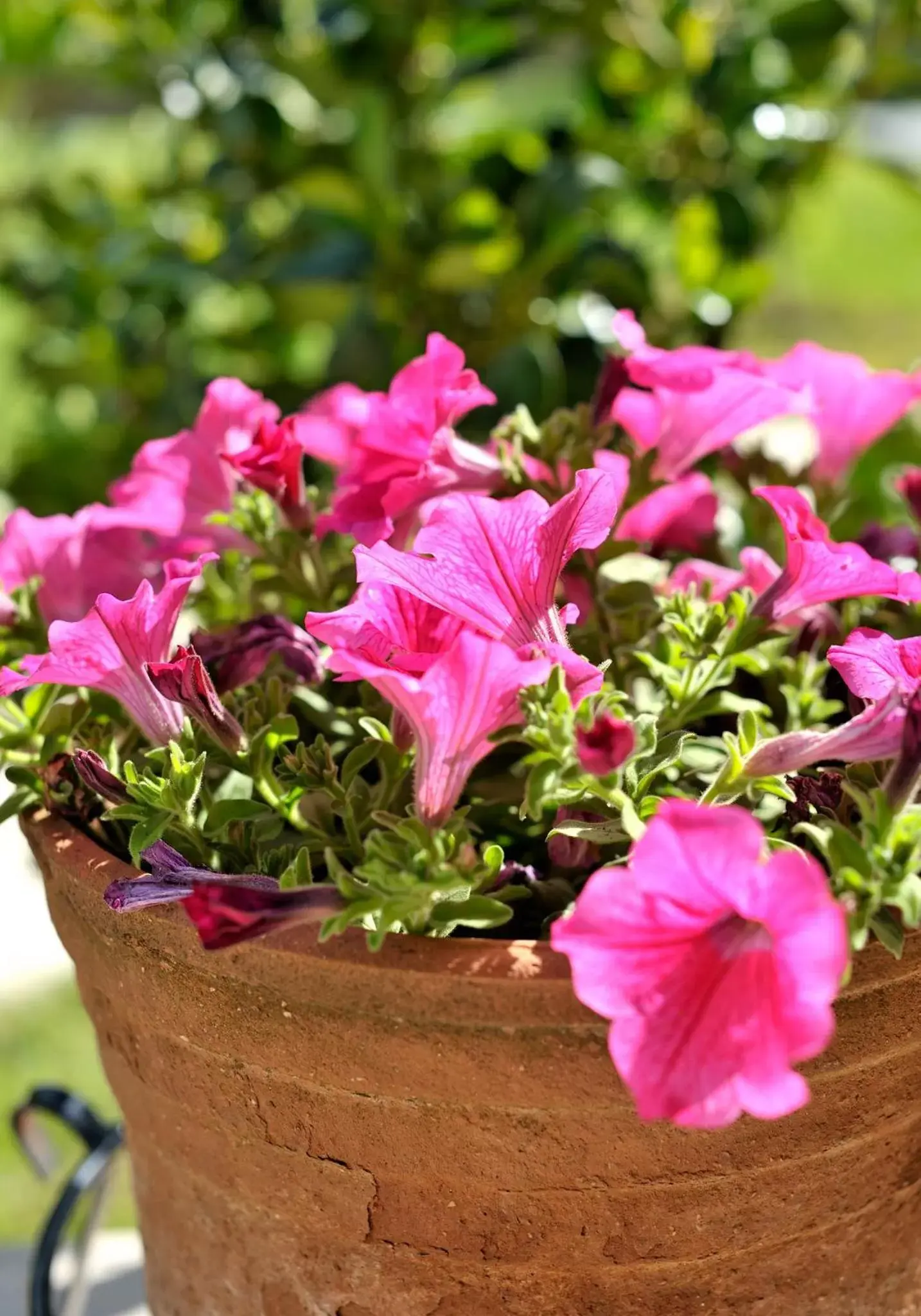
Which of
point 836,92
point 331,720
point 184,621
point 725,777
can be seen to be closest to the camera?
point 725,777

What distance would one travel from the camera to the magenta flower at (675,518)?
2.13 ft

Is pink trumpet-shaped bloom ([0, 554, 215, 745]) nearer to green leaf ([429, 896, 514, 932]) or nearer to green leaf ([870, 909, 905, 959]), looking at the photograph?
green leaf ([429, 896, 514, 932])

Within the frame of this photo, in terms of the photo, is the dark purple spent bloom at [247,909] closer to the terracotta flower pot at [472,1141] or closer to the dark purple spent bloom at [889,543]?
the terracotta flower pot at [472,1141]

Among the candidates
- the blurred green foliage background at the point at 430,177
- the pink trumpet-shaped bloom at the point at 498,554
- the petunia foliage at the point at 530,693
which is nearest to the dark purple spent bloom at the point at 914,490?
the petunia foliage at the point at 530,693

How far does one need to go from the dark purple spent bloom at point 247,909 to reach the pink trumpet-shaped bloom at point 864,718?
5.9 inches

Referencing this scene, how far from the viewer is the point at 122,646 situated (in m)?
0.52

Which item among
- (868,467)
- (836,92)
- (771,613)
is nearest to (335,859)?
(771,613)

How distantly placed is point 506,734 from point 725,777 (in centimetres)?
8

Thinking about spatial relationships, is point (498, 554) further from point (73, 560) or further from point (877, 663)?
point (73, 560)

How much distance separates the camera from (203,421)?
670 millimetres

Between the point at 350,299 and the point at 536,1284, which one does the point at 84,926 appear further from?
the point at 350,299

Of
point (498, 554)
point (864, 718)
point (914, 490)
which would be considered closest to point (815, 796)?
point (864, 718)

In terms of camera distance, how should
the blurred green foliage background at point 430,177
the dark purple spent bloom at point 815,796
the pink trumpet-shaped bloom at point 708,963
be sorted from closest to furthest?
the pink trumpet-shaped bloom at point 708,963
the dark purple spent bloom at point 815,796
the blurred green foliage background at point 430,177

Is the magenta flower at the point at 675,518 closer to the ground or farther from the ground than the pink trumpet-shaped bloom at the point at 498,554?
closer to the ground
